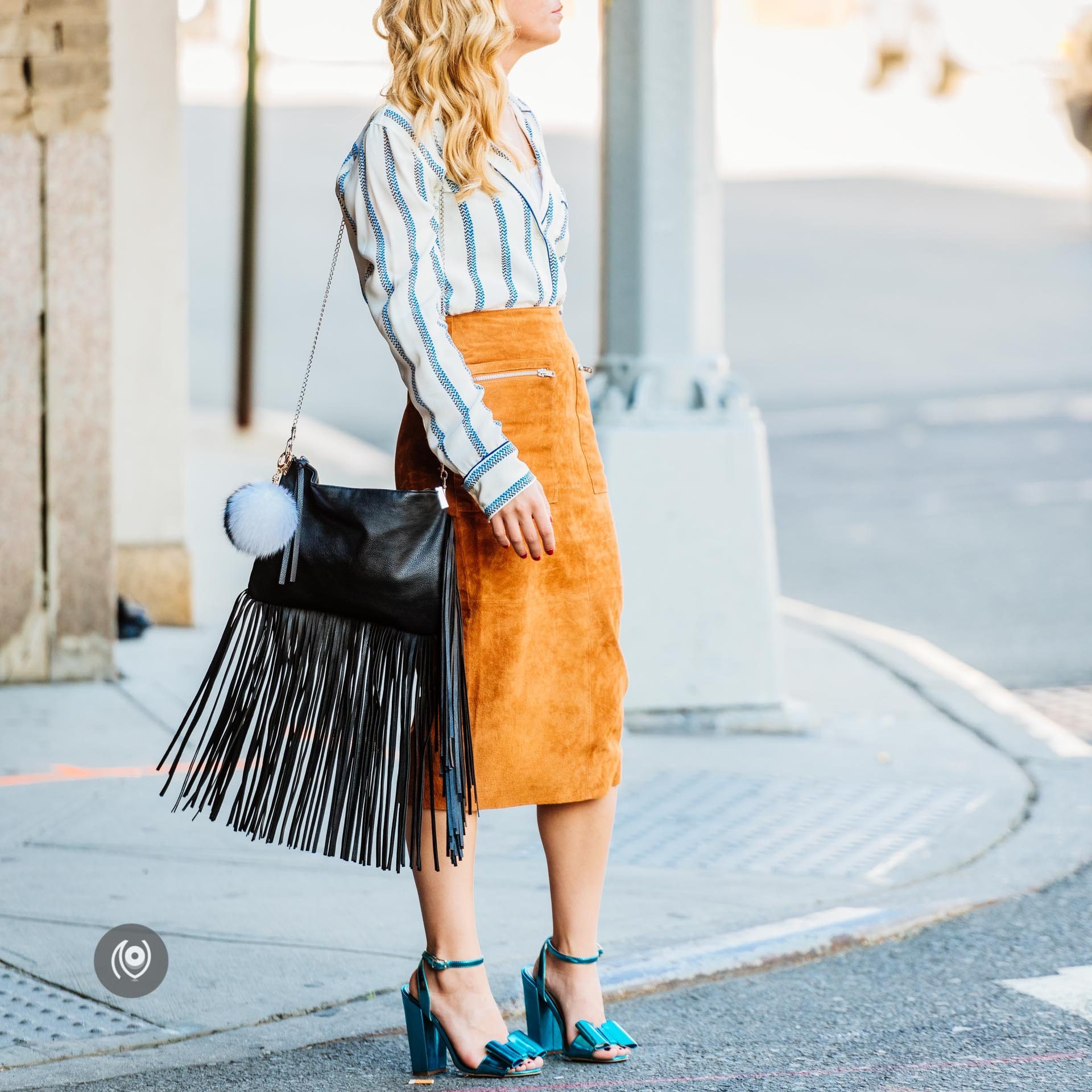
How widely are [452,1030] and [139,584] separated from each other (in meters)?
4.57

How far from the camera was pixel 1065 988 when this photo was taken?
12.2 ft

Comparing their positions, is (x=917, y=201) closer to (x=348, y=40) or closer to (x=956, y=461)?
(x=348, y=40)

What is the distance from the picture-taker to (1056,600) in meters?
9.09

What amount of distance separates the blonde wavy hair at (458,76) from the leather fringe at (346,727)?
2.03ft

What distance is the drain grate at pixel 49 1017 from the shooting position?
10.7 ft

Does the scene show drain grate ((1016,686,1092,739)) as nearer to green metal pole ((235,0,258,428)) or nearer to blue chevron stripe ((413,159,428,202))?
blue chevron stripe ((413,159,428,202))

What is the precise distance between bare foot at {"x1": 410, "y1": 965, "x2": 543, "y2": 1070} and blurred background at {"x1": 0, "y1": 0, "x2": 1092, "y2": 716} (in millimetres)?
1831

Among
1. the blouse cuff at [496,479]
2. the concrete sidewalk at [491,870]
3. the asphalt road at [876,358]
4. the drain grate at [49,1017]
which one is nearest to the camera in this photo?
the blouse cuff at [496,479]

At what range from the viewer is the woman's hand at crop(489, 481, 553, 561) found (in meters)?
2.87

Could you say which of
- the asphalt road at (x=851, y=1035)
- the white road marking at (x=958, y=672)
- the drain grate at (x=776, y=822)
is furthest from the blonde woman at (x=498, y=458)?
the white road marking at (x=958, y=672)

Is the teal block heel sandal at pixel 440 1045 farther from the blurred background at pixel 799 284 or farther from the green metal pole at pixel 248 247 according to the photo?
the green metal pole at pixel 248 247

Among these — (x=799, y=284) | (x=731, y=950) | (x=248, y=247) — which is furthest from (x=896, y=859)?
(x=799, y=284)

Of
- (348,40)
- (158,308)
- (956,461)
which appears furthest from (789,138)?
(158,308)

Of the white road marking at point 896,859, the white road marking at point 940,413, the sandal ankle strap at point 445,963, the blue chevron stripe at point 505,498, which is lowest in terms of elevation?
the white road marking at point 896,859
